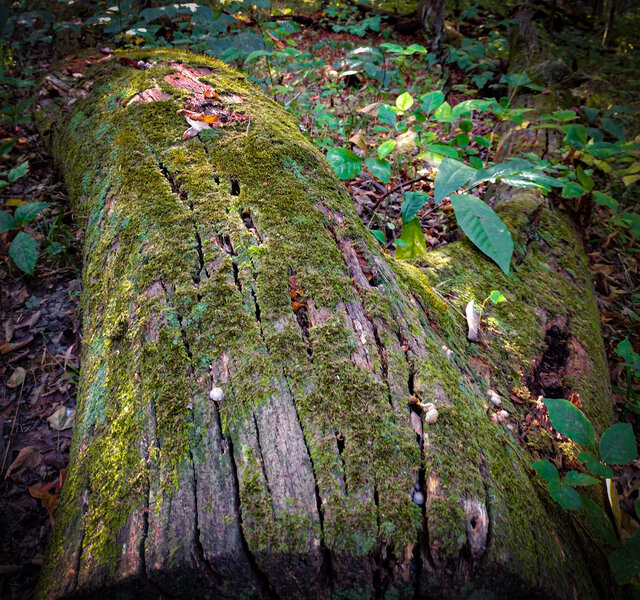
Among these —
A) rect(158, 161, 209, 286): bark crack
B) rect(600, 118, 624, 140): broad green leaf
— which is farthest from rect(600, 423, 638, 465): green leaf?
rect(600, 118, 624, 140): broad green leaf

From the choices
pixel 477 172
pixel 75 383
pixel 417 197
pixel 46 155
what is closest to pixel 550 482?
pixel 477 172

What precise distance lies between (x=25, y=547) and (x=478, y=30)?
9910 millimetres

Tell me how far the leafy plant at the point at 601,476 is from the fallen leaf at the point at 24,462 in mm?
2206

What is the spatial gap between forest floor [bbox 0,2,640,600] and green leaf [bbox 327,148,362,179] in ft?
1.79

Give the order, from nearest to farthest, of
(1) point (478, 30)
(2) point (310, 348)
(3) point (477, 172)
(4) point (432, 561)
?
(4) point (432, 561)
(2) point (310, 348)
(3) point (477, 172)
(1) point (478, 30)

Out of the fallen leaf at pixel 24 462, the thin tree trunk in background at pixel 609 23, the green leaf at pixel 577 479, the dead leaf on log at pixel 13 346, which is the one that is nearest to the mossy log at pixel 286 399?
the green leaf at pixel 577 479

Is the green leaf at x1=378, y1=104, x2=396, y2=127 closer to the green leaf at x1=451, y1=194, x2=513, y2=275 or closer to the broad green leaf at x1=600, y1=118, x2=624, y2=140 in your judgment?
the green leaf at x1=451, y1=194, x2=513, y2=275

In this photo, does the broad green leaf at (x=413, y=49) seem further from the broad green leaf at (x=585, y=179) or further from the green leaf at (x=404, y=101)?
the broad green leaf at (x=585, y=179)

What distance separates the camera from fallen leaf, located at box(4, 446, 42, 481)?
1.79 m

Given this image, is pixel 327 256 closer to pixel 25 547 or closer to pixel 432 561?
pixel 432 561

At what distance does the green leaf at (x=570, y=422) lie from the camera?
127cm

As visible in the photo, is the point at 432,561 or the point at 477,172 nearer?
the point at 432,561

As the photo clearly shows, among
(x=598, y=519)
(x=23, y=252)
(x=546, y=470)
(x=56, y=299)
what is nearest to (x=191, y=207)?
(x=23, y=252)

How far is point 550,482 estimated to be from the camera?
1.19 meters
